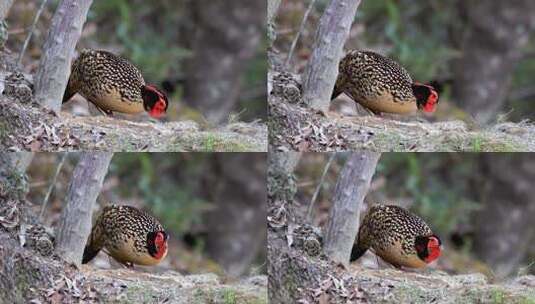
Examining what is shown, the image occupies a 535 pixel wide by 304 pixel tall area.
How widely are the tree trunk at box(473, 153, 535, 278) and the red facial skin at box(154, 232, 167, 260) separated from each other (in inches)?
54.6

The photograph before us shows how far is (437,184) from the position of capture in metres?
4.97

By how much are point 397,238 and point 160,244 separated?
3.41ft

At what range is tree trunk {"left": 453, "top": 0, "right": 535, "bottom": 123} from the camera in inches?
188

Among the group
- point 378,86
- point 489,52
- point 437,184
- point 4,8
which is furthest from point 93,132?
point 489,52

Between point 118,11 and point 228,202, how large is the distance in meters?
0.96

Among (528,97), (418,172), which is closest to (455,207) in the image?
(418,172)

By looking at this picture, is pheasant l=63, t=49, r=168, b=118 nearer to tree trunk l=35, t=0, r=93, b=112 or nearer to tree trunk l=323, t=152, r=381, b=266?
tree trunk l=35, t=0, r=93, b=112

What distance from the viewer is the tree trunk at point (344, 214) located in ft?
16.0

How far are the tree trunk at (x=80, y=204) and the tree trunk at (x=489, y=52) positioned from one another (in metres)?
1.58

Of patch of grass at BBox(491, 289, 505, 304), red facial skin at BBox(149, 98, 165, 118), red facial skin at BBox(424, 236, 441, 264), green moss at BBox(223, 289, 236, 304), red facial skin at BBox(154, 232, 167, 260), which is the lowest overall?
green moss at BBox(223, 289, 236, 304)

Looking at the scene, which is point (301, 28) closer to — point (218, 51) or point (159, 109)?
point (218, 51)

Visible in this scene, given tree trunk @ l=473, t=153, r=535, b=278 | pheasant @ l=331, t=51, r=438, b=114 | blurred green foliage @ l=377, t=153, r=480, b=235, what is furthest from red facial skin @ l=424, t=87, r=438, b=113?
tree trunk @ l=473, t=153, r=535, b=278

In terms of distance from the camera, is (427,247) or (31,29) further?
(427,247)

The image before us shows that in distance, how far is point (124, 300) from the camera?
15.8 feet
